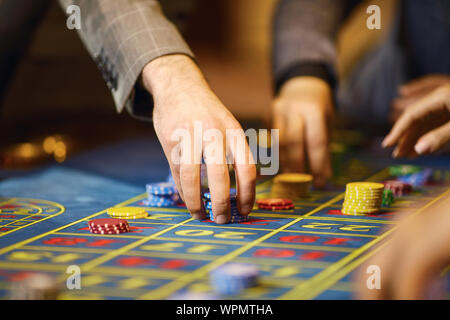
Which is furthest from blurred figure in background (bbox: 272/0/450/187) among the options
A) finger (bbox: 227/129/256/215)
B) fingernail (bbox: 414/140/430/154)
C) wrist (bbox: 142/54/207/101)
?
finger (bbox: 227/129/256/215)

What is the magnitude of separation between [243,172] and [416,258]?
88cm

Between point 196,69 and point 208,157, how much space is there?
455 millimetres

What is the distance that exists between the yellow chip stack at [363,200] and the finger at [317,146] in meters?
0.44

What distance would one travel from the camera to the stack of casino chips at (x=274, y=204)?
2299mm

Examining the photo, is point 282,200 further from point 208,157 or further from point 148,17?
point 148,17

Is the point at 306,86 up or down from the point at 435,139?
up

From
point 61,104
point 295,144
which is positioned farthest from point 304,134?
point 61,104

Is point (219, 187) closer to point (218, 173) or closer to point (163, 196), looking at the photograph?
point (218, 173)

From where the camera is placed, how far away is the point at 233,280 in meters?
1.45

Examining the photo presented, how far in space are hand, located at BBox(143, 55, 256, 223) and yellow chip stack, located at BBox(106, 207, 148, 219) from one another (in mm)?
168

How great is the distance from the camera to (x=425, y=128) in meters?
2.59

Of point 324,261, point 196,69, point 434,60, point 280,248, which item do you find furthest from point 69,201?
point 434,60

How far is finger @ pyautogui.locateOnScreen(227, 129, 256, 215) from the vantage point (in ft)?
6.54

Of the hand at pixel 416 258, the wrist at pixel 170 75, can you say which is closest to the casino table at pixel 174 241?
the hand at pixel 416 258
